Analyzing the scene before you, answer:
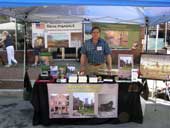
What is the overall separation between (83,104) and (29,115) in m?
1.44

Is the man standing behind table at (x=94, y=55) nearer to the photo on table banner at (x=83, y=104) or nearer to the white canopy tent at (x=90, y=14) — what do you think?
the white canopy tent at (x=90, y=14)

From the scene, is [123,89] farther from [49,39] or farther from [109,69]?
[49,39]

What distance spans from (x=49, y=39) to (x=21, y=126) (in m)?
4.33

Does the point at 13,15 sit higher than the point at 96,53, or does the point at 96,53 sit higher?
the point at 13,15

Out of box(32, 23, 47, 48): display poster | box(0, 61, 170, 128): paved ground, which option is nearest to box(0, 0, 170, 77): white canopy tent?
box(32, 23, 47, 48): display poster

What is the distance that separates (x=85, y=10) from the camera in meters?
9.64

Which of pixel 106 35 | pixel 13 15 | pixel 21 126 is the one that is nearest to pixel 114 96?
pixel 21 126

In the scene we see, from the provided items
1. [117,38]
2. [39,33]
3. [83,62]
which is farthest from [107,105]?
[117,38]

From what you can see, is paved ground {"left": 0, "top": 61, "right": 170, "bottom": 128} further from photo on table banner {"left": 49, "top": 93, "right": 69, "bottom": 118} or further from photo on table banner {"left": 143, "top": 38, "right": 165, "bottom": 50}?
photo on table banner {"left": 143, "top": 38, "right": 165, "bottom": 50}

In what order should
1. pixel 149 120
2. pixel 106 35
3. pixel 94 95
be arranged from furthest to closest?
1. pixel 106 35
2. pixel 149 120
3. pixel 94 95

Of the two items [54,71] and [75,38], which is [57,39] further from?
[54,71]

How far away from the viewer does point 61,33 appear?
414 inches

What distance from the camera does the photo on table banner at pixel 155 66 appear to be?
25.3 feet

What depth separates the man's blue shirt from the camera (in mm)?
8078
